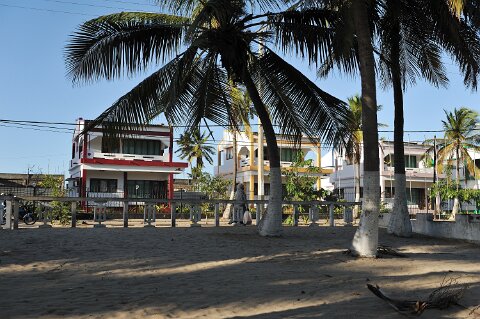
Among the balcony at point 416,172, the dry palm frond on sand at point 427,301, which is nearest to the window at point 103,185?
the balcony at point 416,172

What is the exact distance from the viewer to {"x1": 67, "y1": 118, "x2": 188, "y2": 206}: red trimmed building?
113 ft

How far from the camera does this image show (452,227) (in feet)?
48.5

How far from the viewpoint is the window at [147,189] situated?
Answer: 36.5 metres

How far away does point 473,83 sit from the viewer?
13.5m

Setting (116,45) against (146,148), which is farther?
(146,148)

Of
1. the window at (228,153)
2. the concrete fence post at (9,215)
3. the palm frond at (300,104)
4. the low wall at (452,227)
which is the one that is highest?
the window at (228,153)

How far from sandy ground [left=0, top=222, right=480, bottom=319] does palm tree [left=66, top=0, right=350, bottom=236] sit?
106 inches

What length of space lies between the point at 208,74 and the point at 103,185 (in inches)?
1008

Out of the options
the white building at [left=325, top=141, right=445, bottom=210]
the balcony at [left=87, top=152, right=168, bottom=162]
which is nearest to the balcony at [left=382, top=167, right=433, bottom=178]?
the white building at [left=325, top=141, right=445, bottom=210]

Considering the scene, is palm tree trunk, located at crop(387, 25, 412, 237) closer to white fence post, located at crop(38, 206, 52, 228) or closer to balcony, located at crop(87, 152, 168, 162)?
white fence post, located at crop(38, 206, 52, 228)

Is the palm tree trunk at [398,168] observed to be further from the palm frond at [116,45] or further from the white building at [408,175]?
the white building at [408,175]

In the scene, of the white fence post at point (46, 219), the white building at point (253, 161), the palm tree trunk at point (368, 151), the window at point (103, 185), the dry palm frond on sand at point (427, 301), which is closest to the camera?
the dry palm frond on sand at point (427, 301)

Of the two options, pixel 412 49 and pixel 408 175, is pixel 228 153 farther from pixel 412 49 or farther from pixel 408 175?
pixel 412 49

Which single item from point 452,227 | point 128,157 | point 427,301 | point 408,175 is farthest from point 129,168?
point 427,301
